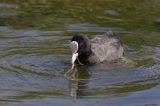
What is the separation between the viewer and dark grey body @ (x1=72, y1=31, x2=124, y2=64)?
46.2ft

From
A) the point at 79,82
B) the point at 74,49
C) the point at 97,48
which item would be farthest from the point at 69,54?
the point at 79,82

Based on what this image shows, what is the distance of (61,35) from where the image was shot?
1595 centimetres

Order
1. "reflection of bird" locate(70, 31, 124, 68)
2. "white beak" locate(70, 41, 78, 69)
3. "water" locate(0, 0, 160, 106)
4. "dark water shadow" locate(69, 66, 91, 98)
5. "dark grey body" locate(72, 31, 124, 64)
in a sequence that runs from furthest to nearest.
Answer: "dark grey body" locate(72, 31, 124, 64) → "reflection of bird" locate(70, 31, 124, 68) → "white beak" locate(70, 41, 78, 69) → "dark water shadow" locate(69, 66, 91, 98) → "water" locate(0, 0, 160, 106)

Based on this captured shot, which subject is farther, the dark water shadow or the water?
the dark water shadow

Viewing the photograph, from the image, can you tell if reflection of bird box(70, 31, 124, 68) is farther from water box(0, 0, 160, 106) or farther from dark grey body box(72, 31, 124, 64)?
water box(0, 0, 160, 106)

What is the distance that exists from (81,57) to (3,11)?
4537 millimetres

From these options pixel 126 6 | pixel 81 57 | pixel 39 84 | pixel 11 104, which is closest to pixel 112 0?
pixel 126 6

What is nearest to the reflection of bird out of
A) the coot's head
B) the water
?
the coot's head

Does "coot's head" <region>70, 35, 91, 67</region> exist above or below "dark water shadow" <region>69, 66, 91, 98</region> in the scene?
above

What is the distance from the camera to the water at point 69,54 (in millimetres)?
11609

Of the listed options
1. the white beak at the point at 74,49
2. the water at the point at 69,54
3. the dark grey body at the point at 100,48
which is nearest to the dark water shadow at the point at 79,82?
the water at the point at 69,54

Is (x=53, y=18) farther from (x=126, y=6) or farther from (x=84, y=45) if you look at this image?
(x=84, y=45)

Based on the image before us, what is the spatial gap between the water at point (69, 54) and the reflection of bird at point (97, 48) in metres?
0.23

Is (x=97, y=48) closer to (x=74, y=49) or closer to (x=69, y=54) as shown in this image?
(x=69, y=54)
